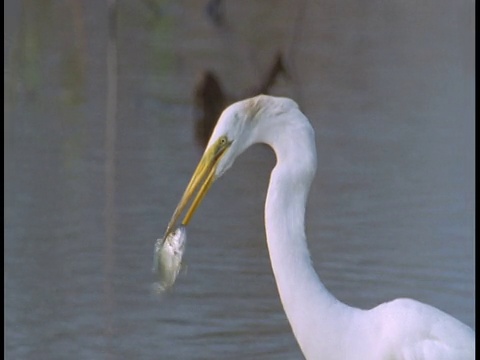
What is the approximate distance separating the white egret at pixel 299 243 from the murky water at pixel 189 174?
1108 mm

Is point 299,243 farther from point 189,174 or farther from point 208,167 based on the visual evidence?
point 189,174

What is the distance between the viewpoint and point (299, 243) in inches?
116

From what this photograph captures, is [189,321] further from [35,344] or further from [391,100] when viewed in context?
[391,100]

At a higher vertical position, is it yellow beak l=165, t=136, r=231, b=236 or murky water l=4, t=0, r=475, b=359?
murky water l=4, t=0, r=475, b=359

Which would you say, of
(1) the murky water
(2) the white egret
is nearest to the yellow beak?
(2) the white egret

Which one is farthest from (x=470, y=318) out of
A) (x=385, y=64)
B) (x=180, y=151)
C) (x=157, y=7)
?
(x=157, y=7)

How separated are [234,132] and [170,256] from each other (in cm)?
31

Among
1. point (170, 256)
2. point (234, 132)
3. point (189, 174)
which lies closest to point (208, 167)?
point (234, 132)

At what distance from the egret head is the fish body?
40 millimetres

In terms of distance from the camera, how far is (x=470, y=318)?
448 cm

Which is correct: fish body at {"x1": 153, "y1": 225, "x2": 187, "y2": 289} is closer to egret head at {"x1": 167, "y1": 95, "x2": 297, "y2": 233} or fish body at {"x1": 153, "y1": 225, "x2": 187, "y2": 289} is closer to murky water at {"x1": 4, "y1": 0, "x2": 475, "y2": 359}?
egret head at {"x1": 167, "y1": 95, "x2": 297, "y2": 233}

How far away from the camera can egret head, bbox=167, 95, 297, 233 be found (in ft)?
9.60

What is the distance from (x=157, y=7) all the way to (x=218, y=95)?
2.63 metres

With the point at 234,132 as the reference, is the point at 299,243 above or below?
below
